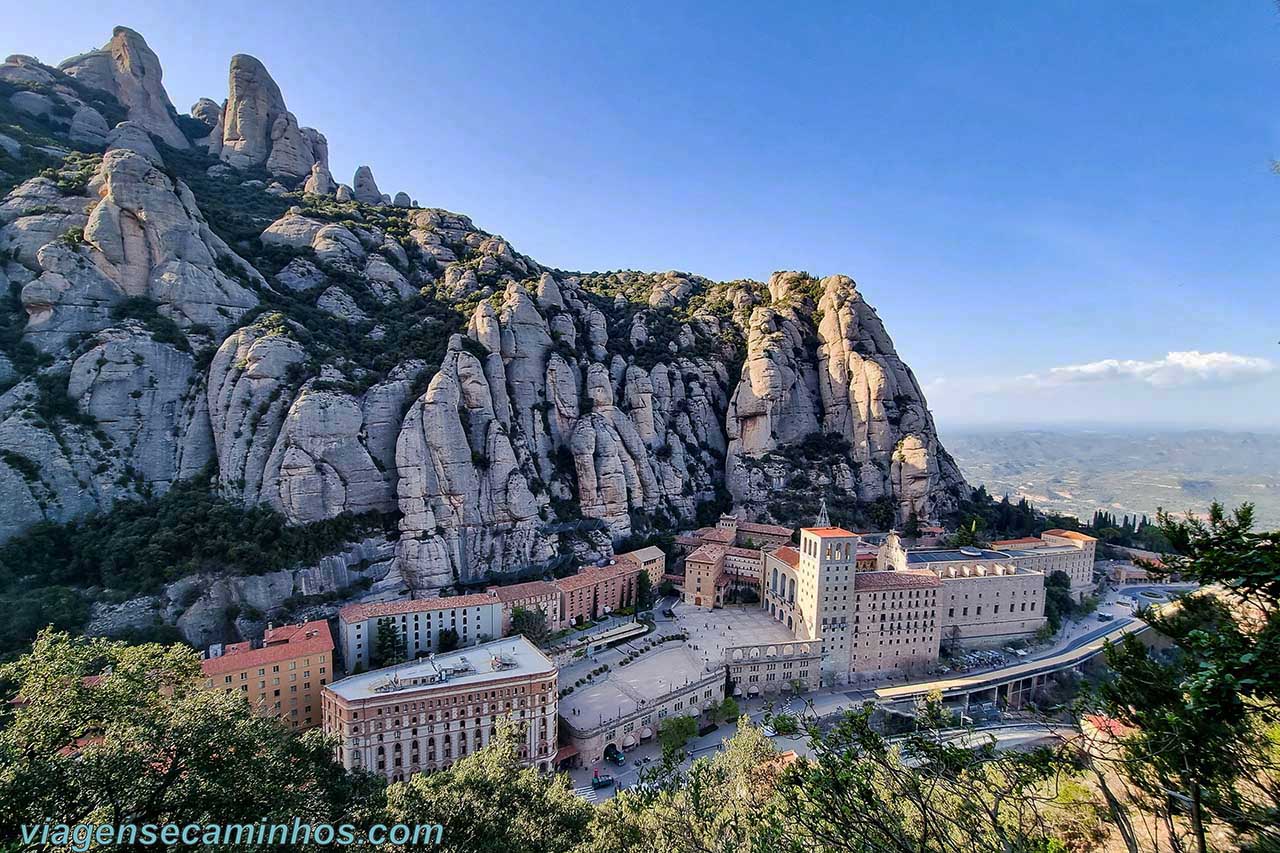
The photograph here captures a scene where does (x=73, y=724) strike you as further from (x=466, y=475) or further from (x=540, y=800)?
(x=466, y=475)

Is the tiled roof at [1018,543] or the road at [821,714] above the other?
the tiled roof at [1018,543]

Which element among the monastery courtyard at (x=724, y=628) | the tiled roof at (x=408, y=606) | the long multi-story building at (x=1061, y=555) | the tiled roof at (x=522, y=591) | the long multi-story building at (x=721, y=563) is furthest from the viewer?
the long multi-story building at (x=1061, y=555)

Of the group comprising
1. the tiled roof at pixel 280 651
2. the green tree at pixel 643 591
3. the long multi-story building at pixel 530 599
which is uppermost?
the tiled roof at pixel 280 651

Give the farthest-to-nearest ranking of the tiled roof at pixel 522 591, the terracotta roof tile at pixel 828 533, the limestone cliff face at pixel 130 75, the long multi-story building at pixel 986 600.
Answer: the limestone cliff face at pixel 130 75
the long multi-story building at pixel 986 600
the tiled roof at pixel 522 591
the terracotta roof tile at pixel 828 533

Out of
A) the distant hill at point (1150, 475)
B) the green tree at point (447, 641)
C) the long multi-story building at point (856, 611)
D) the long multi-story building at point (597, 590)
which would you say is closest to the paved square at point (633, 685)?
the long multi-story building at point (597, 590)

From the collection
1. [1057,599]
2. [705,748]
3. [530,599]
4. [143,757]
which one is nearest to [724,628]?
[705,748]

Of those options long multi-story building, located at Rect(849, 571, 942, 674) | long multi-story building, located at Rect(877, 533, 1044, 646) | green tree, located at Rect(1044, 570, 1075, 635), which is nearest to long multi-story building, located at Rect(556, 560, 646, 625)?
long multi-story building, located at Rect(849, 571, 942, 674)

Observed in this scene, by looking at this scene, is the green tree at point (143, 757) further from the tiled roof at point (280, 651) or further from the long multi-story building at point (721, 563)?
the long multi-story building at point (721, 563)

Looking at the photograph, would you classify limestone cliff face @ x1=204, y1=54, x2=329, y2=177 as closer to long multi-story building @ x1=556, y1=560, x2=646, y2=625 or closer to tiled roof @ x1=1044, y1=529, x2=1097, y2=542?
long multi-story building @ x1=556, y1=560, x2=646, y2=625
